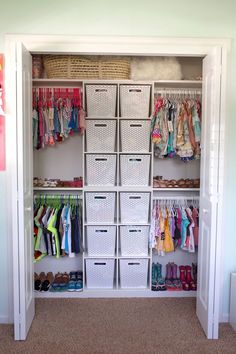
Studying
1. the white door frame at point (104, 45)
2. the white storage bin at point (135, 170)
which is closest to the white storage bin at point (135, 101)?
the white storage bin at point (135, 170)

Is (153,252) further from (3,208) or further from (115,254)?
(3,208)

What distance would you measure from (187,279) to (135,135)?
1.57 metres

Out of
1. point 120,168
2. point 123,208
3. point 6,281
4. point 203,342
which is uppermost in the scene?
point 120,168

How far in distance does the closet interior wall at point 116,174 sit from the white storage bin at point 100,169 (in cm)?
4

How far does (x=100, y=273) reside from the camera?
11.0 feet

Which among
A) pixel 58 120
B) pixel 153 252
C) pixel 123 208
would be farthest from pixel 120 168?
pixel 153 252

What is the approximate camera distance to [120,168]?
3324 millimetres

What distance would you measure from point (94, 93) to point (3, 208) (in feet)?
4.40

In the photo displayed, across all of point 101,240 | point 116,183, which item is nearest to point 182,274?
point 101,240

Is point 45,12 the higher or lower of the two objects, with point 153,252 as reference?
higher

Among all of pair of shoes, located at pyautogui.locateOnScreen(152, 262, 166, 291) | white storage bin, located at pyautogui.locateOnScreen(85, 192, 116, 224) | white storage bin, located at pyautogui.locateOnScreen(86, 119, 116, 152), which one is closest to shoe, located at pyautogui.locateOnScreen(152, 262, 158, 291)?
pair of shoes, located at pyautogui.locateOnScreen(152, 262, 166, 291)

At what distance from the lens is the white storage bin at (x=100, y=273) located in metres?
3.34

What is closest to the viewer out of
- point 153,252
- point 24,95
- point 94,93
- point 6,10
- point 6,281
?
point 24,95

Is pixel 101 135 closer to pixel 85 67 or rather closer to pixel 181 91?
pixel 85 67
